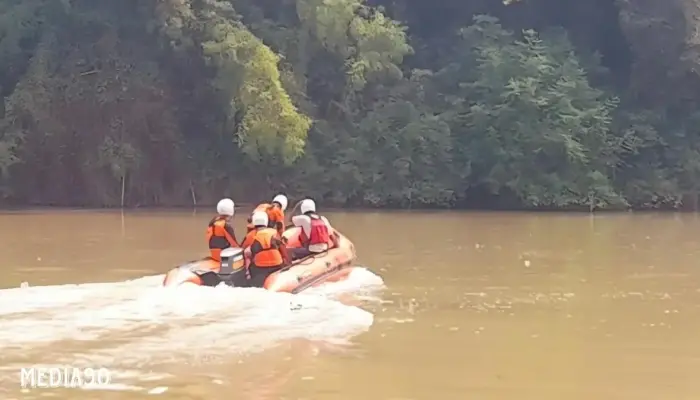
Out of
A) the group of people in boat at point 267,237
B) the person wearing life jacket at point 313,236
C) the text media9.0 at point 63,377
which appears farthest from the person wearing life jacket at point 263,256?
the text media9.0 at point 63,377

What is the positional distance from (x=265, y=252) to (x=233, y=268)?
14.1 inches

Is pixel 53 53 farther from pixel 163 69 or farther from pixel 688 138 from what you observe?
pixel 688 138

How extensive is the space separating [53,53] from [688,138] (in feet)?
51.7

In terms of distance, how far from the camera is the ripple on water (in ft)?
26.5

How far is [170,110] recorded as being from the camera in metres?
28.3

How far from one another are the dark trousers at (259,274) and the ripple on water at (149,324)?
411 mm

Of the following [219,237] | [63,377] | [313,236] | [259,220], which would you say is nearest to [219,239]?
[219,237]

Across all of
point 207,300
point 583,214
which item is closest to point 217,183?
point 583,214

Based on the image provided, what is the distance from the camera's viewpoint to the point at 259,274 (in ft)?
37.8

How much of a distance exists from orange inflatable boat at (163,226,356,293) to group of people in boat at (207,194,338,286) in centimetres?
13


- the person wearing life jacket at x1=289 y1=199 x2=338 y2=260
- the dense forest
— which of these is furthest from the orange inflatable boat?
the dense forest

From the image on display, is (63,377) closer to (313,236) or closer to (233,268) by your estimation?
(233,268)

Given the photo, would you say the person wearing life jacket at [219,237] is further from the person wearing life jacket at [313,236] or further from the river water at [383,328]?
the person wearing life jacket at [313,236]

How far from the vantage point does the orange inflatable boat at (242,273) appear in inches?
435
